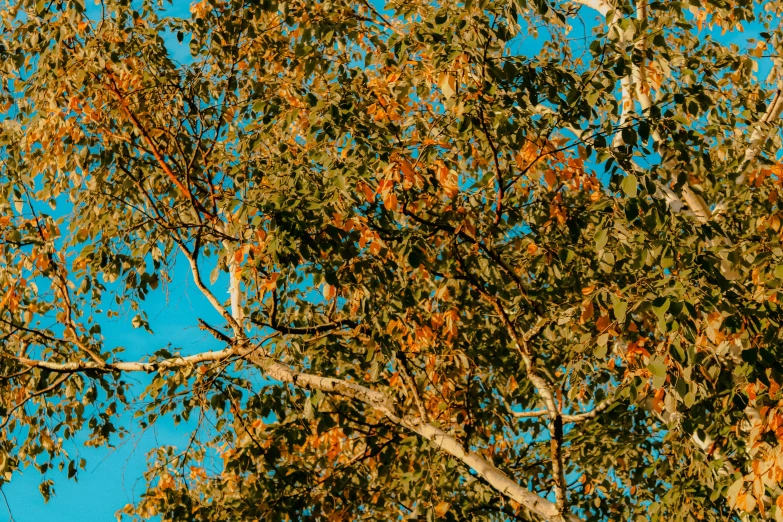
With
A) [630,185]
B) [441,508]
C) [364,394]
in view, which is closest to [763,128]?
[630,185]

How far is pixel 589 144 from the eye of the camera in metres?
4.92

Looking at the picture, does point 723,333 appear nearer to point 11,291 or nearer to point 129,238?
point 129,238

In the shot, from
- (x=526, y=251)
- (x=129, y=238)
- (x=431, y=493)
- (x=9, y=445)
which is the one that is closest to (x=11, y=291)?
(x=129, y=238)

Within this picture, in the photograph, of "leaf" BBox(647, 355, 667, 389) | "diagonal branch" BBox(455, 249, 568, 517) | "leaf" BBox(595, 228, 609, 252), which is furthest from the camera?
"diagonal branch" BBox(455, 249, 568, 517)

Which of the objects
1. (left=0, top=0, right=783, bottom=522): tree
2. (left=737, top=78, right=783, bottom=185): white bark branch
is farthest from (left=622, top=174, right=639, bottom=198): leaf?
(left=737, top=78, right=783, bottom=185): white bark branch

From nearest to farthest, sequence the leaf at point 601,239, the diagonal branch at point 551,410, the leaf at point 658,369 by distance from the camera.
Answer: the leaf at point 658,369 < the leaf at point 601,239 < the diagonal branch at point 551,410

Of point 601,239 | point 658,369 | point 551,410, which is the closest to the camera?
point 658,369

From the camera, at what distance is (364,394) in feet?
19.6

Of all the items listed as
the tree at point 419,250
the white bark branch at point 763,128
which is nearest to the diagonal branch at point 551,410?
the tree at point 419,250

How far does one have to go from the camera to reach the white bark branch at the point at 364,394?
17.3 ft

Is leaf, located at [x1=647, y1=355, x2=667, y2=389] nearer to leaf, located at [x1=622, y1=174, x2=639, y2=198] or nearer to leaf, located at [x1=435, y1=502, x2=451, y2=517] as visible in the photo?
leaf, located at [x1=622, y1=174, x2=639, y2=198]

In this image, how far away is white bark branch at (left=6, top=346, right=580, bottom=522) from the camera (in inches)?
207

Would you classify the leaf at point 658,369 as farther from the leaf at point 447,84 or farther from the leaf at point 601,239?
the leaf at point 447,84

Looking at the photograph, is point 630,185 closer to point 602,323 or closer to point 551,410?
point 602,323
